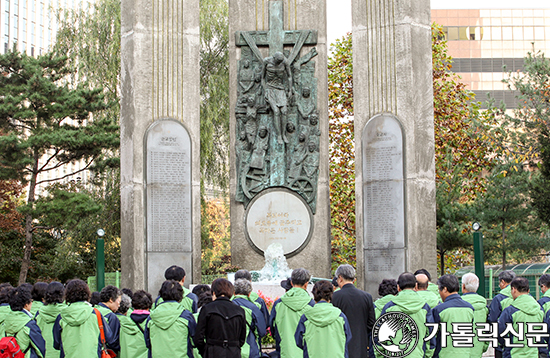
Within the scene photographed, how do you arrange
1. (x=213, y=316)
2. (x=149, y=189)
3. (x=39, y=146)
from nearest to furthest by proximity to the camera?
(x=213, y=316) < (x=149, y=189) < (x=39, y=146)

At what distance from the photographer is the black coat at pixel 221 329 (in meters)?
6.33

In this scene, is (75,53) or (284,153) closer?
(284,153)

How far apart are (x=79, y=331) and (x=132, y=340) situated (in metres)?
0.59

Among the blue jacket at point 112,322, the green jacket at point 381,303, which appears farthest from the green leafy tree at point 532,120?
the blue jacket at point 112,322

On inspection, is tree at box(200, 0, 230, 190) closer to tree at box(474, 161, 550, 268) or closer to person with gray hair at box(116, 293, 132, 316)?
tree at box(474, 161, 550, 268)

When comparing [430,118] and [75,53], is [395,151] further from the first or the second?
[75,53]

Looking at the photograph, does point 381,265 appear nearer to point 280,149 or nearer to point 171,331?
point 280,149

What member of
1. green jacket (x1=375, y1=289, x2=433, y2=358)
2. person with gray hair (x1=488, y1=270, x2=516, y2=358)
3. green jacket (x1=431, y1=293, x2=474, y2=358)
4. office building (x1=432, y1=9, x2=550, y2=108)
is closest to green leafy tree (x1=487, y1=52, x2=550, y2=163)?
person with gray hair (x1=488, y1=270, x2=516, y2=358)

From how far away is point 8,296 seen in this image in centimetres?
709

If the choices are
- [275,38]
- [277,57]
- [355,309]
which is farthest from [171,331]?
[275,38]

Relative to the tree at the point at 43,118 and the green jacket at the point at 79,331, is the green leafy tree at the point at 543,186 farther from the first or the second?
the green jacket at the point at 79,331

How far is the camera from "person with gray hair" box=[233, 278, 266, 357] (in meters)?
6.99

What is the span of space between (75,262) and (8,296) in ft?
58.5

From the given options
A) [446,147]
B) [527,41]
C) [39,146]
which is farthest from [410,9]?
[527,41]
